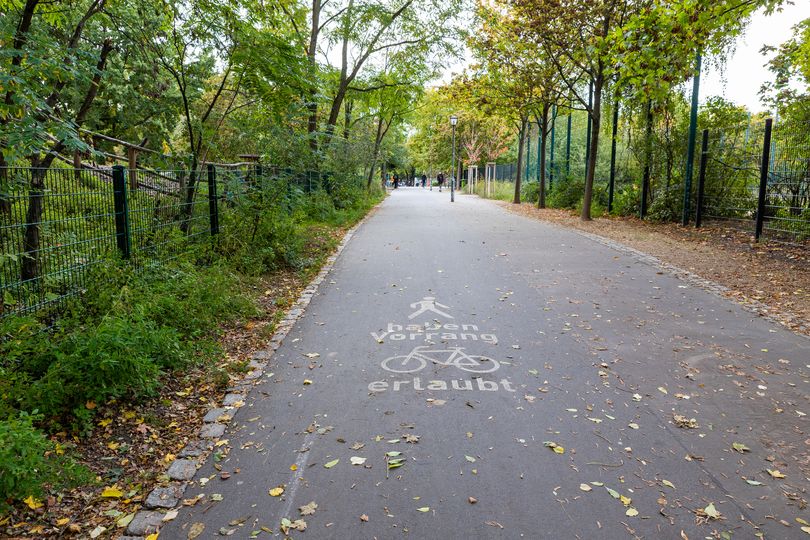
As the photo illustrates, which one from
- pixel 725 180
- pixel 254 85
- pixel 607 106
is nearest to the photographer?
pixel 254 85

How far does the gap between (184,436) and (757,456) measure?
3628 mm

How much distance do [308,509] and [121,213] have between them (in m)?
4.75

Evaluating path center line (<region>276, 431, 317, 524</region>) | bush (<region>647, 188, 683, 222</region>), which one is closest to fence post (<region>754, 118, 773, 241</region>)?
bush (<region>647, 188, 683, 222</region>)

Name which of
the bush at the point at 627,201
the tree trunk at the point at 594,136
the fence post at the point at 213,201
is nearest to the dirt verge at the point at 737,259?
the tree trunk at the point at 594,136

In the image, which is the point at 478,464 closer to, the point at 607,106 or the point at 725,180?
the point at 725,180

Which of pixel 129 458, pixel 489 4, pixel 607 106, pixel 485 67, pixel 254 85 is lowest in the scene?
pixel 129 458

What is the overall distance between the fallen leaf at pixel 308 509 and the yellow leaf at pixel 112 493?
40.0 inches

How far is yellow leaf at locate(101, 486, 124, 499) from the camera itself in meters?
3.07

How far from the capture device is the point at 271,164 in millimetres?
11477

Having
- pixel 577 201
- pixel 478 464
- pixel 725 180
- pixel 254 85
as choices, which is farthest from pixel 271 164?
pixel 577 201

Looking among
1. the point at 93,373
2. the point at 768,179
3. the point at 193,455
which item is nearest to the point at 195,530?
the point at 193,455

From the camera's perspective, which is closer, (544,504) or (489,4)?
(544,504)

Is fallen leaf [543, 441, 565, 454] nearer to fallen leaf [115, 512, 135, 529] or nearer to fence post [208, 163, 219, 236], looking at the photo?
fallen leaf [115, 512, 135, 529]

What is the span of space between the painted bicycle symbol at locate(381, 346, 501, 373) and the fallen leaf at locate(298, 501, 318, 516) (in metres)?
1.99
